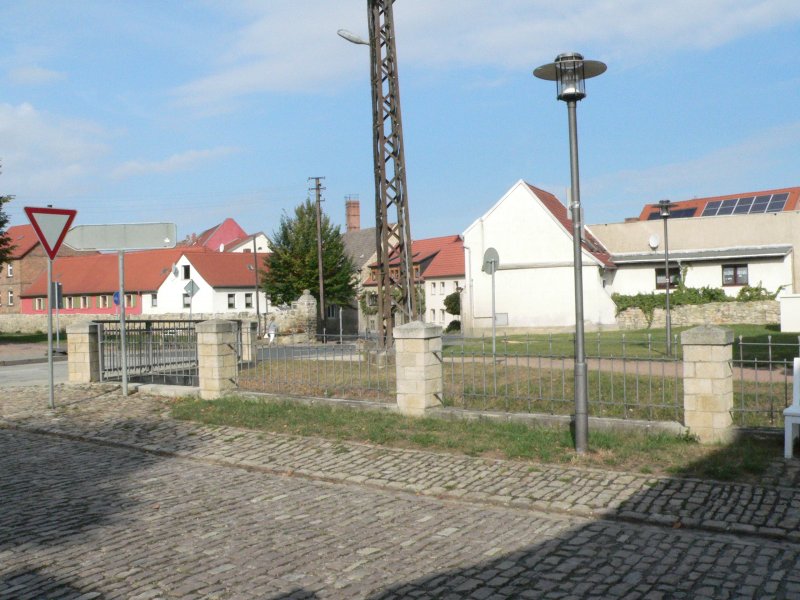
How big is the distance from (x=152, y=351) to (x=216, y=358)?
3.32 metres

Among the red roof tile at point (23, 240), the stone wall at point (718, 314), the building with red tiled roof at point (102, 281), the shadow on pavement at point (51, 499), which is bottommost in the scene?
the shadow on pavement at point (51, 499)

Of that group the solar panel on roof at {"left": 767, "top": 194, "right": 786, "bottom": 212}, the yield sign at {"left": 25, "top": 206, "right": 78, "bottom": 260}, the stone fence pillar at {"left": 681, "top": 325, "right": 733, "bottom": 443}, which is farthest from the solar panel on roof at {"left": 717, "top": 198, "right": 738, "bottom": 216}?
the yield sign at {"left": 25, "top": 206, "right": 78, "bottom": 260}

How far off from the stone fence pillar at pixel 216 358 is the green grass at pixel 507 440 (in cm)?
81

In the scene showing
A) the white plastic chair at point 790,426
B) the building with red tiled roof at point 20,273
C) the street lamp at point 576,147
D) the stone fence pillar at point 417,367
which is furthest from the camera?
the building with red tiled roof at point 20,273

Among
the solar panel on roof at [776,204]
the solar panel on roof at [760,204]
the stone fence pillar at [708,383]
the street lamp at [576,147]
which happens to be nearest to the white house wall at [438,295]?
the solar panel on roof at [760,204]

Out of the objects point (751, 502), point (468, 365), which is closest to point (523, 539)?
point (751, 502)

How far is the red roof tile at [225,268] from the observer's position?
2773 inches

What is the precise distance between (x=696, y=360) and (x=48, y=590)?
652 cm

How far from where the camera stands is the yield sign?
40.9 feet

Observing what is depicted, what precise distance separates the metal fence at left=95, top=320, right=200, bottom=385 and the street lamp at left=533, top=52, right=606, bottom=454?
28.6ft

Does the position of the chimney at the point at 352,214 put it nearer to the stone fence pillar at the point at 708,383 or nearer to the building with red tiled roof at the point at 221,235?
the building with red tiled roof at the point at 221,235

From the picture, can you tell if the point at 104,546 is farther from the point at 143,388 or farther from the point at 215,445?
the point at 143,388

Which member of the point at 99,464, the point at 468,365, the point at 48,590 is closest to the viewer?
the point at 48,590

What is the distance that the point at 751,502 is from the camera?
21.8 ft
